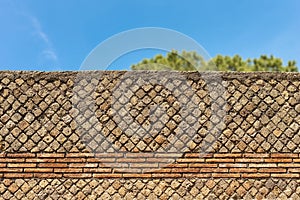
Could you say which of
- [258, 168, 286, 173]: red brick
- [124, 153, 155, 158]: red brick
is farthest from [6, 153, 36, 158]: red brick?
[258, 168, 286, 173]: red brick

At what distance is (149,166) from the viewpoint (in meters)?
5.48

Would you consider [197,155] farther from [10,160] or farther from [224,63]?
[224,63]

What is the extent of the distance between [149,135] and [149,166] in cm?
37

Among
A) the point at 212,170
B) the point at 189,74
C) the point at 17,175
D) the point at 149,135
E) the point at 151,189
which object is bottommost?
the point at 151,189

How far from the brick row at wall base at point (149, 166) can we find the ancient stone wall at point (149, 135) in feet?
0.04

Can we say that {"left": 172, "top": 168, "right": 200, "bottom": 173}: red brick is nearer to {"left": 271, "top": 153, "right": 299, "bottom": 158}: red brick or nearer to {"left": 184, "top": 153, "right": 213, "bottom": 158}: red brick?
{"left": 184, "top": 153, "right": 213, "bottom": 158}: red brick

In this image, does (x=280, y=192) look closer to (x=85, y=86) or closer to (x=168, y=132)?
(x=168, y=132)

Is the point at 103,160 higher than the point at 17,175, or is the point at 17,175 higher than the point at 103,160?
the point at 103,160

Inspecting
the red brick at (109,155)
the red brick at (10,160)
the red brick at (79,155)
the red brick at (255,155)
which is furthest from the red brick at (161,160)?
the red brick at (10,160)

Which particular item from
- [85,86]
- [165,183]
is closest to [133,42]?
[85,86]

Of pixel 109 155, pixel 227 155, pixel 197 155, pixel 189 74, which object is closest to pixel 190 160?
pixel 197 155

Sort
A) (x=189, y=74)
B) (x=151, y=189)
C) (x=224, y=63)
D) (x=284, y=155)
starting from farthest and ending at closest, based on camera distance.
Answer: (x=224, y=63)
(x=189, y=74)
(x=284, y=155)
(x=151, y=189)

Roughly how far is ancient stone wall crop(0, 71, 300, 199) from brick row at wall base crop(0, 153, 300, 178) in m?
0.01

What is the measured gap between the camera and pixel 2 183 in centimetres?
549
